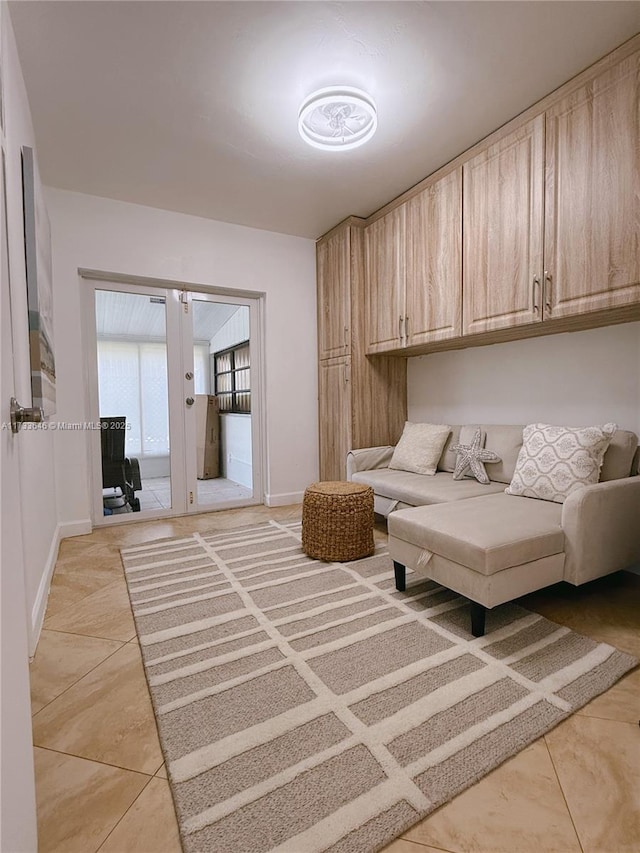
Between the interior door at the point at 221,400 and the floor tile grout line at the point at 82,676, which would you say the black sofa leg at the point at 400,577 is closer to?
the floor tile grout line at the point at 82,676

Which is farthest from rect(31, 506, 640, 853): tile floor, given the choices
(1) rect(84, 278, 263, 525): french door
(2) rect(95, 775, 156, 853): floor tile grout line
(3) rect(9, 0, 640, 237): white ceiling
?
(3) rect(9, 0, 640, 237): white ceiling

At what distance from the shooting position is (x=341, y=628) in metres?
1.77

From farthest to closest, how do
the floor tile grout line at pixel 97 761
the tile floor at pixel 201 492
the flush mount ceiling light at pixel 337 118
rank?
the tile floor at pixel 201 492
the flush mount ceiling light at pixel 337 118
the floor tile grout line at pixel 97 761

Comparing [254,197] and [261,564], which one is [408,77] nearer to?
[254,197]

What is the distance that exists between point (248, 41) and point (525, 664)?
2.76m

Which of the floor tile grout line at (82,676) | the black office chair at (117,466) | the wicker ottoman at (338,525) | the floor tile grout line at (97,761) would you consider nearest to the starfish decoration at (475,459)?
the wicker ottoman at (338,525)

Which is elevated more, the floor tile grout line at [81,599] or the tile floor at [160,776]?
the floor tile grout line at [81,599]

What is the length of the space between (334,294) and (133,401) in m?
1.98

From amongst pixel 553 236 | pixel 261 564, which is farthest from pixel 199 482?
pixel 553 236

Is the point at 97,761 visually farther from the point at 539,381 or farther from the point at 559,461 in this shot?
the point at 539,381

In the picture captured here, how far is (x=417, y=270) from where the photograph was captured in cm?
305

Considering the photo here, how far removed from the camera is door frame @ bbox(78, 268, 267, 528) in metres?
3.28

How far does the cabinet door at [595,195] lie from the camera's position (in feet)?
6.06

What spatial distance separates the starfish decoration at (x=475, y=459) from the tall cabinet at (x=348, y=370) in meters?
0.92
